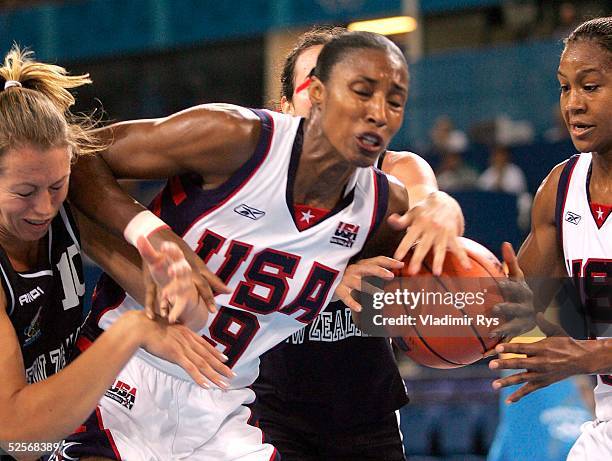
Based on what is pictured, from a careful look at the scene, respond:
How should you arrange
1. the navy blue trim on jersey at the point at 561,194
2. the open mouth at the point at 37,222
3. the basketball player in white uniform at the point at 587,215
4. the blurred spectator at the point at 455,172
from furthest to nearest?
1. the blurred spectator at the point at 455,172
2. the navy blue trim on jersey at the point at 561,194
3. the basketball player in white uniform at the point at 587,215
4. the open mouth at the point at 37,222

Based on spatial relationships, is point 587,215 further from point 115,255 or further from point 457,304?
point 115,255

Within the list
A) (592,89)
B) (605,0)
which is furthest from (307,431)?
(605,0)

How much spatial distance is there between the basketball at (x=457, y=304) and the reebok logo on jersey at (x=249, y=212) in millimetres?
515

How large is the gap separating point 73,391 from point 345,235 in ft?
3.80

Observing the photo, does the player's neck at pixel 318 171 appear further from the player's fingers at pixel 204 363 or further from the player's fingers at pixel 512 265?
the player's fingers at pixel 204 363

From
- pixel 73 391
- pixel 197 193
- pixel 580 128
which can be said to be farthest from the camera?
pixel 580 128

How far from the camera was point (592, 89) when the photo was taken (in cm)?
332

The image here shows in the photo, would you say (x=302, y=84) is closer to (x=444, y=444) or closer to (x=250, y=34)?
(x=444, y=444)

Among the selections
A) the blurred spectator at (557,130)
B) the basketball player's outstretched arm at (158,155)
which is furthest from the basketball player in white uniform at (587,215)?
the blurred spectator at (557,130)

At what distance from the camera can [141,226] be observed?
2.94 m

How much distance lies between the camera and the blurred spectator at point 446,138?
29.7ft

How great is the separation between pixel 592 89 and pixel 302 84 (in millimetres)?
1131

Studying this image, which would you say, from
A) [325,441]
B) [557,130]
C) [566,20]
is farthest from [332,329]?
[566,20]

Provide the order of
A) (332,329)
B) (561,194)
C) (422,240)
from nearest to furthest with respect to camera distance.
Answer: (422,240), (561,194), (332,329)
